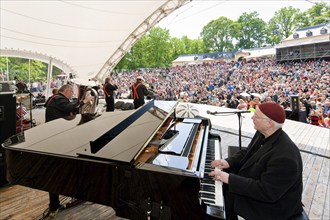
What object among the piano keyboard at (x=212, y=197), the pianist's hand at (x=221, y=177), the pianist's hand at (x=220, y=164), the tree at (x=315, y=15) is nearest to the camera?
the piano keyboard at (x=212, y=197)

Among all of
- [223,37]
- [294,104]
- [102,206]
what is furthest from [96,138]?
[223,37]

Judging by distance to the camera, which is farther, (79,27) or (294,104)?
(79,27)

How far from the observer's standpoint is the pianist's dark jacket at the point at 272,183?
146cm

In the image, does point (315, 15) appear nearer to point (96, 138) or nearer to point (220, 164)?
point (220, 164)

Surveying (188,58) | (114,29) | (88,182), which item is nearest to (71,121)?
(88,182)

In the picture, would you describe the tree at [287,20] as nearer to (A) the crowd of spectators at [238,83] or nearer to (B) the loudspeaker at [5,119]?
(A) the crowd of spectators at [238,83]

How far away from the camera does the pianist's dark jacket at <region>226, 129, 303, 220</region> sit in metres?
1.46

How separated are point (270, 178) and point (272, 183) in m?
0.03

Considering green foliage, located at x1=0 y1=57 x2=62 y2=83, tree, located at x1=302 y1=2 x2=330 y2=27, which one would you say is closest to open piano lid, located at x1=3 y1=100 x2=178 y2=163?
green foliage, located at x1=0 y1=57 x2=62 y2=83

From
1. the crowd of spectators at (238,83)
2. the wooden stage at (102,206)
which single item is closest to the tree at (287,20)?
the crowd of spectators at (238,83)

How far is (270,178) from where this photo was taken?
4.82ft

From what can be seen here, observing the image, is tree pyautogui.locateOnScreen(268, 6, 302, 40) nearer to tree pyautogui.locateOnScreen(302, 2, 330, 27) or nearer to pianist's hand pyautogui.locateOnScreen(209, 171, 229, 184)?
tree pyautogui.locateOnScreen(302, 2, 330, 27)

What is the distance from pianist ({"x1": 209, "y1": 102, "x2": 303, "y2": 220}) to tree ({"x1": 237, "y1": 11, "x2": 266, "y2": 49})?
58.9 m

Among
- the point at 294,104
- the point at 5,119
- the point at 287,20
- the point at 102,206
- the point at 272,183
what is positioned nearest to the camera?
the point at 272,183
